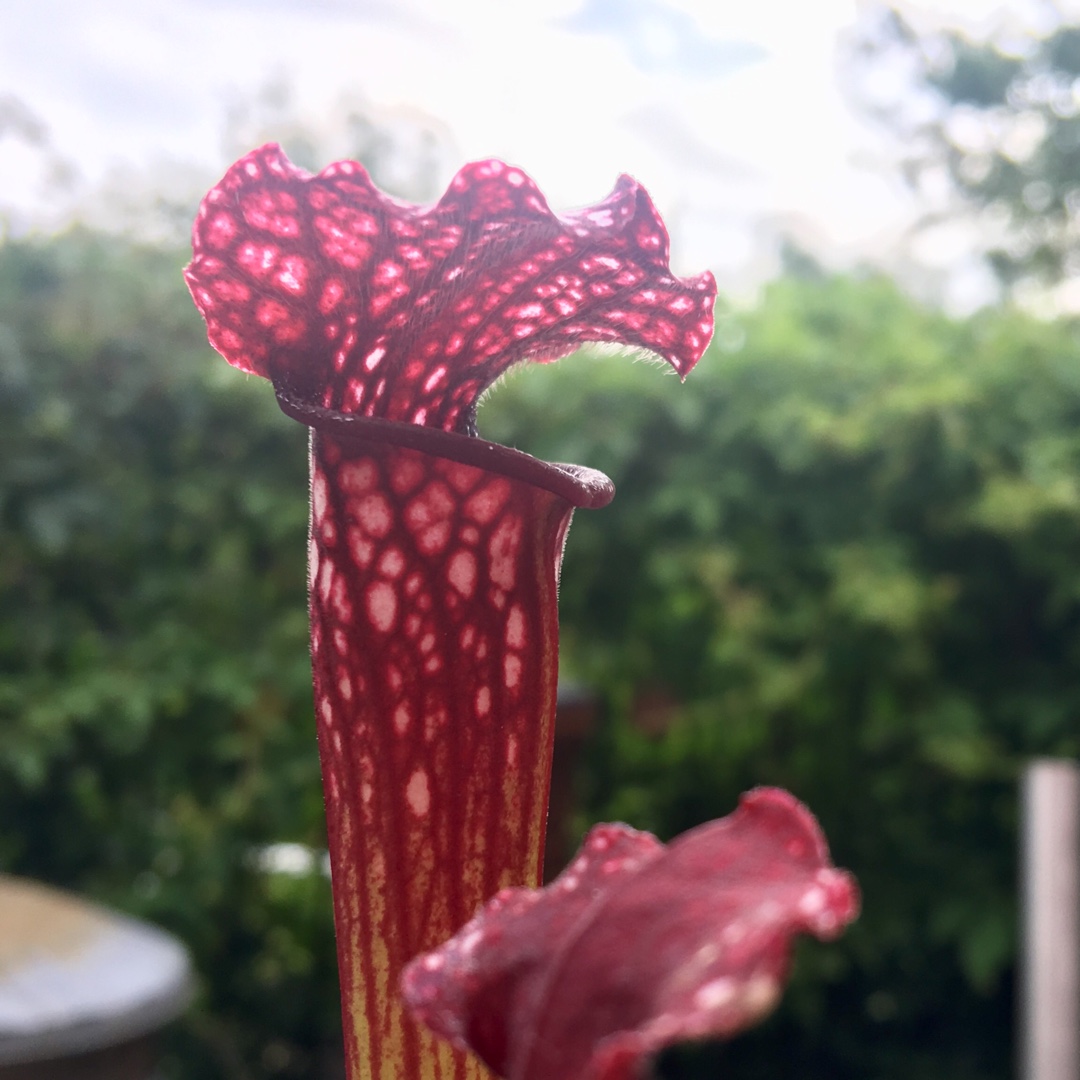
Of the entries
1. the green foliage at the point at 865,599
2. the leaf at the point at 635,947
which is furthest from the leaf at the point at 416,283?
the green foliage at the point at 865,599

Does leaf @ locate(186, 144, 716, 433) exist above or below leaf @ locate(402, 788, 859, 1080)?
above

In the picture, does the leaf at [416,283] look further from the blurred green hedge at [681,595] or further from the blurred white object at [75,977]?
the blurred green hedge at [681,595]

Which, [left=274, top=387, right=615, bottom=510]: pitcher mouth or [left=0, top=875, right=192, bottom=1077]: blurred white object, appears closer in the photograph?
[left=274, top=387, right=615, bottom=510]: pitcher mouth

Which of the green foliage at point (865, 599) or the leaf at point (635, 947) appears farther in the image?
the green foliage at point (865, 599)

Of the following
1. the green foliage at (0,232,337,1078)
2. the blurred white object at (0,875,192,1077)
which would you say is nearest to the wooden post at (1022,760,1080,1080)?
the blurred white object at (0,875,192,1077)

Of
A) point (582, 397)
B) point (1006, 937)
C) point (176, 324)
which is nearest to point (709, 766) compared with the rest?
point (1006, 937)

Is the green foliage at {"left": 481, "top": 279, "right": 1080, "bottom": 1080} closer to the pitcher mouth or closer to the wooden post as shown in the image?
the wooden post
